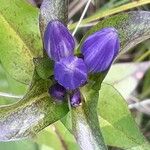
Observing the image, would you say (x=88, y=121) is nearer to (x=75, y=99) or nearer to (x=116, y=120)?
(x=75, y=99)

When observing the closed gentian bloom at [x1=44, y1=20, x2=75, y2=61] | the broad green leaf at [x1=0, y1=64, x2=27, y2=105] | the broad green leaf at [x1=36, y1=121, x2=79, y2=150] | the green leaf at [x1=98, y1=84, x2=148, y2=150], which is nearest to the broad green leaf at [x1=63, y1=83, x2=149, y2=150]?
the green leaf at [x1=98, y1=84, x2=148, y2=150]

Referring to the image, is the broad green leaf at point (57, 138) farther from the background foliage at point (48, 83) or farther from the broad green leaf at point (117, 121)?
the broad green leaf at point (117, 121)

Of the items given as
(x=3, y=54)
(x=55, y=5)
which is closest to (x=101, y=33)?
(x=55, y=5)

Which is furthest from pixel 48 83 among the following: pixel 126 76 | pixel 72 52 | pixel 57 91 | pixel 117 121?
pixel 126 76

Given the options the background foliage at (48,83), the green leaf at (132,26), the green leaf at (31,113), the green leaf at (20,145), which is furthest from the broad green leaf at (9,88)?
the green leaf at (132,26)

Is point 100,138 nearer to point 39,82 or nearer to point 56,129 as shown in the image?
point 39,82
